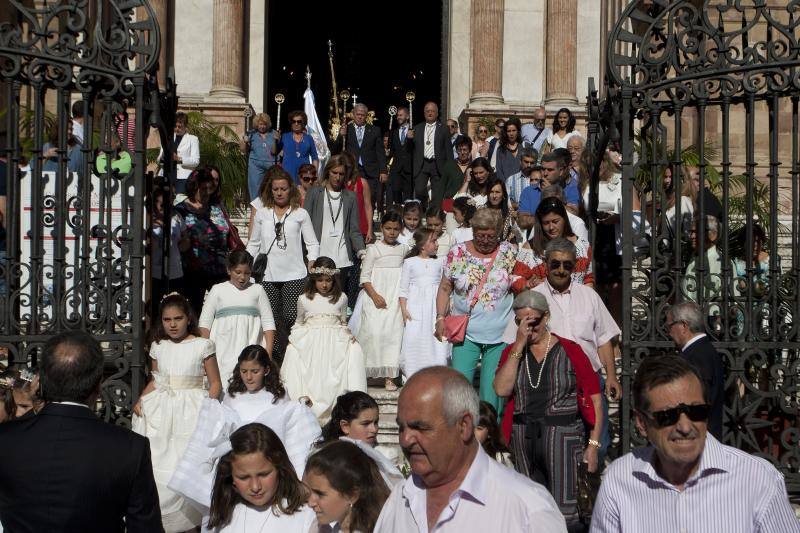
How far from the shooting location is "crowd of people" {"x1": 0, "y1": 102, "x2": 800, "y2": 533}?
4363 millimetres

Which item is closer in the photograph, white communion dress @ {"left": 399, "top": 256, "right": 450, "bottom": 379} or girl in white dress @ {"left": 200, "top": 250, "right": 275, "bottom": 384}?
girl in white dress @ {"left": 200, "top": 250, "right": 275, "bottom": 384}

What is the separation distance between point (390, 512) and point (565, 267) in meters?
4.72

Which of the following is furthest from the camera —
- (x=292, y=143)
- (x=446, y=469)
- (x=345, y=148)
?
(x=345, y=148)

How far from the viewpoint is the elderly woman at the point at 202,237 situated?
12.5m

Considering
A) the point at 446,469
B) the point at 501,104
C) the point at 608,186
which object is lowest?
the point at 446,469

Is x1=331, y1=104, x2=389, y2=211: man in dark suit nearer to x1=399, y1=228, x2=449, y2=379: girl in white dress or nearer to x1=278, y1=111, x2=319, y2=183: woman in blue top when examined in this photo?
x1=278, y1=111, x2=319, y2=183: woman in blue top

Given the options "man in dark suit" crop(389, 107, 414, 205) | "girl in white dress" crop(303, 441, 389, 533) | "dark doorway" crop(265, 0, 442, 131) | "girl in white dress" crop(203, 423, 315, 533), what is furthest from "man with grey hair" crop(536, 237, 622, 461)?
"dark doorway" crop(265, 0, 442, 131)

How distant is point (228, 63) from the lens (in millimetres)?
23594

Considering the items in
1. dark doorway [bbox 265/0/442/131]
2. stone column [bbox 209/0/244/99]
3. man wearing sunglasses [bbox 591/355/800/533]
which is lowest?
man wearing sunglasses [bbox 591/355/800/533]

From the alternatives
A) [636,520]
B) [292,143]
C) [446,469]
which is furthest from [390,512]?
[292,143]

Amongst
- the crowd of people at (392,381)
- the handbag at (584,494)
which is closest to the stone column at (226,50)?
the crowd of people at (392,381)

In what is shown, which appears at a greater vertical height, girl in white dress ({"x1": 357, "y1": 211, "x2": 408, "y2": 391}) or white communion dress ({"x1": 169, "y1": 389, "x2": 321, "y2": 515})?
girl in white dress ({"x1": 357, "y1": 211, "x2": 408, "y2": 391})

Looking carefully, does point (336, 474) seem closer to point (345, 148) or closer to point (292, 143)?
point (292, 143)

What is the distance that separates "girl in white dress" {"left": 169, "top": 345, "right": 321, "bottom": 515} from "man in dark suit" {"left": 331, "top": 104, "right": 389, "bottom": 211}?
32.7 feet
